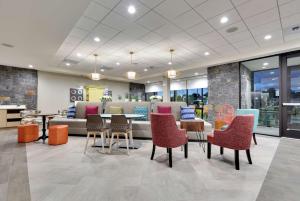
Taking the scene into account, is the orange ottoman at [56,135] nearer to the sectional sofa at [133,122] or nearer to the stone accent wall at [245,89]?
the sectional sofa at [133,122]

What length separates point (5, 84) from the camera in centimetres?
698

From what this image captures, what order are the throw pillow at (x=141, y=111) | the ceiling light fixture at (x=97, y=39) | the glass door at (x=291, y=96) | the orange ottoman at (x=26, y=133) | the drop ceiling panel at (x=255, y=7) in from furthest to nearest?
the throw pillow at (x=141, y=111), the glass door at (x=291, y=96), the ceiling light fixture at (x=97, y=39), the orange ottoman at (x=26, y=133), the drop ceiling panel at (x=255, y=7)

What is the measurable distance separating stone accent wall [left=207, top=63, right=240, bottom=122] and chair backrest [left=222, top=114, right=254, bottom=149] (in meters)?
4.00

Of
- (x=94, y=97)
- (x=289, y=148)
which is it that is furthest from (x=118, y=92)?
(x=289, y=148)

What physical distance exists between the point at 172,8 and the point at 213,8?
795mm

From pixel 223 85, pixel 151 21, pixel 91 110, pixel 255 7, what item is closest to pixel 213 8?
pixel 255 7

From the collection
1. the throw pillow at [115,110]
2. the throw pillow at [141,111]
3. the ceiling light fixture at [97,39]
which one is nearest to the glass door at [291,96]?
the throw pillow at [141,111]

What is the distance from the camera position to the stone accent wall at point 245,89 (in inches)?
245

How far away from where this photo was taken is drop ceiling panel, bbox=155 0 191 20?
2865mm

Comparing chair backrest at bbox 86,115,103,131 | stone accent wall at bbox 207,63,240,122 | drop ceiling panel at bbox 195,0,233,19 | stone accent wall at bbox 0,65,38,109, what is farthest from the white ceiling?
chair backrest at bbox 86,115,103,131

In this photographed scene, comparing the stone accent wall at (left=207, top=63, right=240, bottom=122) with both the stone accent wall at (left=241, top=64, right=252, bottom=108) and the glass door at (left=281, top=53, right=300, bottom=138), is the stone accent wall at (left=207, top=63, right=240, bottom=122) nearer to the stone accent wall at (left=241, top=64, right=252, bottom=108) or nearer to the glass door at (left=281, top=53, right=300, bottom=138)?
the stone accent wall at (left=241, top=64, right=252, bottom=108)

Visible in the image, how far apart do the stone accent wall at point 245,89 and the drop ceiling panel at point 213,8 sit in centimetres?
394

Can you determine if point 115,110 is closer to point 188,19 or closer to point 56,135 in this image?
point 56,135

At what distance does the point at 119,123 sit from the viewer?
134 inches
